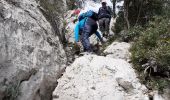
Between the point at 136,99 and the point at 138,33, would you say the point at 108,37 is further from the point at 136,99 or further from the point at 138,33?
the point at 136,99

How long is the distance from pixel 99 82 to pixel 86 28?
258 cm

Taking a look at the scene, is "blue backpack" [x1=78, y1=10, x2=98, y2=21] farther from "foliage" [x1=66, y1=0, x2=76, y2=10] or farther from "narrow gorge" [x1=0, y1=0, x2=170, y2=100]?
"foliage" [x1=66, y1=0, x2=76, y2=10]

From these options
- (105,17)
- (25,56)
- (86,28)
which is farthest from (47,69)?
(105,17)

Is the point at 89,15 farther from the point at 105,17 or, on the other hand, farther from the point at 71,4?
the point at 71,4

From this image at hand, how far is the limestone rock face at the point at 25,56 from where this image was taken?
7629 mm

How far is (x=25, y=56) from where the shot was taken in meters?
8.07

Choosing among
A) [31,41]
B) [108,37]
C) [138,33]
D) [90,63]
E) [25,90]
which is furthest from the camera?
[108,37]

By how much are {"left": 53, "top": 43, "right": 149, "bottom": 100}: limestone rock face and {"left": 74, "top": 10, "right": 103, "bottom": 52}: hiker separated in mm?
1101

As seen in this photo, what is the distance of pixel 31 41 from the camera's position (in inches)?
332

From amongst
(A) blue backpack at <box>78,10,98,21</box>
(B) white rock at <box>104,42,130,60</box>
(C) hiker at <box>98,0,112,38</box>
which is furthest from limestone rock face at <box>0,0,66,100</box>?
(C) hiker at <box>98,0,112,38</box>

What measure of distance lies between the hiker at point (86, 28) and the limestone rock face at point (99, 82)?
1101mm

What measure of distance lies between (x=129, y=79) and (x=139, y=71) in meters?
0.66

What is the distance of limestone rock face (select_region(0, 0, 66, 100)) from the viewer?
7.63 m

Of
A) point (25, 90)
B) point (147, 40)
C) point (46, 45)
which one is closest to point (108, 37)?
point (147, 40)
